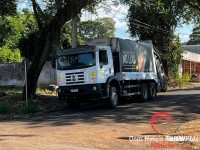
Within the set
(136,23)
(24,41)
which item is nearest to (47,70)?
(24,41)

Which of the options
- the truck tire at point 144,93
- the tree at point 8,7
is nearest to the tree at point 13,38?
the tree at point 8,7

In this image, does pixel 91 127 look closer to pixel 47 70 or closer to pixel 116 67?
pixel 116 67

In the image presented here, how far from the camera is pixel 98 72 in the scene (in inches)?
736

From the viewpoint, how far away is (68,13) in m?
21.0

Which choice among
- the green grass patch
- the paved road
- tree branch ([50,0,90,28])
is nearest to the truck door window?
tree branch ([50,0,90,28])

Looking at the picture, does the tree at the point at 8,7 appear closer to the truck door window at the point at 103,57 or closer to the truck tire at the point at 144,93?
the truck door window at the point at 103,57

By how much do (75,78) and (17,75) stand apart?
15.7 m

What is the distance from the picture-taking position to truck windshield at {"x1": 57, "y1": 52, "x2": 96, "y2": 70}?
1878 cm

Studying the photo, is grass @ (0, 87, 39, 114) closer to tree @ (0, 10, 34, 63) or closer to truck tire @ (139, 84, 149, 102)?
truck tire @ (139, 84, 149, 102)

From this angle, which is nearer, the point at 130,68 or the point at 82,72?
the point at 82,72

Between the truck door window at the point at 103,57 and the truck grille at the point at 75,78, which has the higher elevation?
the truck door window at the point at 103,57

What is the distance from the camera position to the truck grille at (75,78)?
18.9 m

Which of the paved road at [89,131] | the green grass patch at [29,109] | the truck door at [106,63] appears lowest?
the paved road at [89,131]

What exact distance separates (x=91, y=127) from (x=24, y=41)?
2648 centimetres
